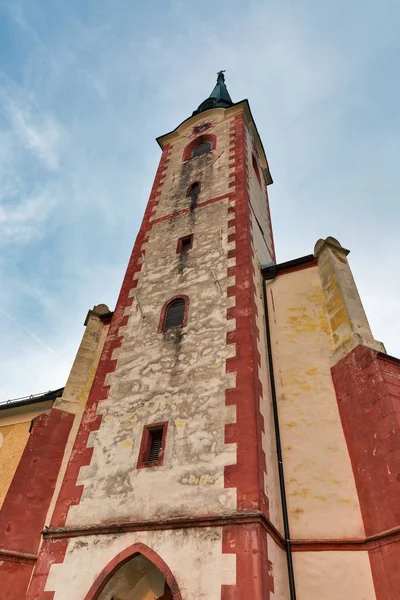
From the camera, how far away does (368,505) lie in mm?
7168

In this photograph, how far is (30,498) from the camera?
8867mm

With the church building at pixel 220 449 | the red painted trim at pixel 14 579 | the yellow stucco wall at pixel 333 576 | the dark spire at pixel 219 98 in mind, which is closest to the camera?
the yellow stucco wall at pixel 333 576

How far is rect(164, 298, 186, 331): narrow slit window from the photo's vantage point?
1051 cm

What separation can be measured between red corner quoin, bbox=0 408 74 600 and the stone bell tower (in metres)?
0.79

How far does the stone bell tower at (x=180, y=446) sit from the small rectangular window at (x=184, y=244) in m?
0.04

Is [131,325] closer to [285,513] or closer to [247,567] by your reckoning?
[285,513]

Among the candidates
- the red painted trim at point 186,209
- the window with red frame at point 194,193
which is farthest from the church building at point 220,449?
the window with red frame at point 194,193

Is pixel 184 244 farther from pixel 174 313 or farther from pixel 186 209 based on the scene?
pixel 174 313

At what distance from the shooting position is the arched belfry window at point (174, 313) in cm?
1048

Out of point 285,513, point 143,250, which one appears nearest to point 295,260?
point 143,250

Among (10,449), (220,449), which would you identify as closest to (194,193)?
(220,449)

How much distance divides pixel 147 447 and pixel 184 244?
20.1 ft

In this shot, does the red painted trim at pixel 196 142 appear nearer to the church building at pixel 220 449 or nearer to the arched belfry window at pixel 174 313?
the church building at pixel 220 449

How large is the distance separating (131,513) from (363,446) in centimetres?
406
